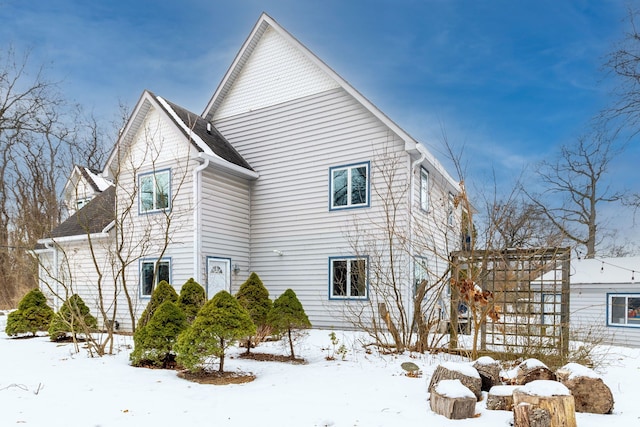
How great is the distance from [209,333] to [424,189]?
7726 mm

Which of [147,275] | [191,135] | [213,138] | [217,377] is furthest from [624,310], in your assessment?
[147,275]

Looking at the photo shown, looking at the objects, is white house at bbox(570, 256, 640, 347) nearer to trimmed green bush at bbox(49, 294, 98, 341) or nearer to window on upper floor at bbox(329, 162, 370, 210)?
window on upper floor at bbox(329, 162, 370, 210)

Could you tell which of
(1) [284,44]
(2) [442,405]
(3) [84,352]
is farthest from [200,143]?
(2) [442,405]

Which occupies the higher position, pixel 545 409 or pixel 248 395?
pixel 545 409

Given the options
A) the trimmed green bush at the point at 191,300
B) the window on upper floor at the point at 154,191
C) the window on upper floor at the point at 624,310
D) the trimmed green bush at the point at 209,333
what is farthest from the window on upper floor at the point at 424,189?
the window on upper floor at the point at 624,310

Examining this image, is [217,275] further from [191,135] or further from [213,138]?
[213,138]

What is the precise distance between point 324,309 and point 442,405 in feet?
23.0

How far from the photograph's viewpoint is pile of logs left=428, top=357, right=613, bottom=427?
3.94 m

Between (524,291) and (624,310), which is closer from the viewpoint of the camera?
(524,291)

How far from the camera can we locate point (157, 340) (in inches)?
269

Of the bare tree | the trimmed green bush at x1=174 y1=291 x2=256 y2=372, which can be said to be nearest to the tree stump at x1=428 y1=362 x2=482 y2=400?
the trimmed green bush at x1=174 y1=291 x2=256 y2=372

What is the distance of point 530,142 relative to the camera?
737 inches

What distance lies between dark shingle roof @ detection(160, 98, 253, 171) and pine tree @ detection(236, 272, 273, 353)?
4.99 metres

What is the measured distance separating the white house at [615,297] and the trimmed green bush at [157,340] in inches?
524
